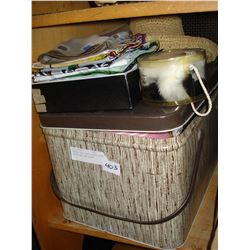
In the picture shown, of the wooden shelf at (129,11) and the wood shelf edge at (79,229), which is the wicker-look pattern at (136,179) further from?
the wooden shelf at (129,11)

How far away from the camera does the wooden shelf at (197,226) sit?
0.53 meters

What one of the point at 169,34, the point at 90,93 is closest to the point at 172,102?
the point at 90,93

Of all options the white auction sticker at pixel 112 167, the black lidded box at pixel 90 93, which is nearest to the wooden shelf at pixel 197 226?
the white auction sticker at pixel 112 167

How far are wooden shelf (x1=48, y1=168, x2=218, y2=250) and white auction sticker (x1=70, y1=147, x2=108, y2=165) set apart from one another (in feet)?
0.59

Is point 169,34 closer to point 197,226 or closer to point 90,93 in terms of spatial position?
point 90,93

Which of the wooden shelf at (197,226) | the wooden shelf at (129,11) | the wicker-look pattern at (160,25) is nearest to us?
the wooden shelf at (129,11)

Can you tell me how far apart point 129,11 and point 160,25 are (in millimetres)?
202

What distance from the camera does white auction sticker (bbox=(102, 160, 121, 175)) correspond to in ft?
1.60

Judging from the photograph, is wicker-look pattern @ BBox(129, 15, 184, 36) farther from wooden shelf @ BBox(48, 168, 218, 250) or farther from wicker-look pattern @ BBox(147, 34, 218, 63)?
wooden shelf @ BBox(48, 168, 218, 250)

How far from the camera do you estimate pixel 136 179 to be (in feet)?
1.57

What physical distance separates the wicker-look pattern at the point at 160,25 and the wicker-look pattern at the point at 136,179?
23 centimetres
